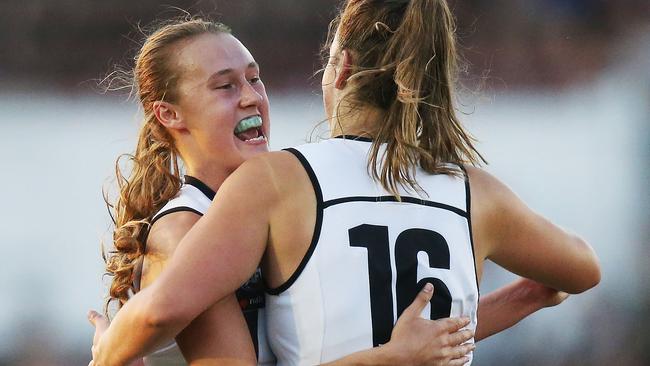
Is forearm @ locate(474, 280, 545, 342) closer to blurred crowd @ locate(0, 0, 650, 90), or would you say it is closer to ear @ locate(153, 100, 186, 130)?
ear @ locate(153, 100, 186, 130)

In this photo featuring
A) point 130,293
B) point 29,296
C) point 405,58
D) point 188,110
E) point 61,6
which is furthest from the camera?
point 61,6

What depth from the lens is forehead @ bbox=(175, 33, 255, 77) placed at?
266cm

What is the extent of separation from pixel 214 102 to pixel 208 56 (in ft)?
0.41

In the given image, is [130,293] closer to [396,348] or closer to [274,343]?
[274,343]

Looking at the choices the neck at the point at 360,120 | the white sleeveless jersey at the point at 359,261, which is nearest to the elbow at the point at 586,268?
the white sleeveless jersey at the point at 359,261

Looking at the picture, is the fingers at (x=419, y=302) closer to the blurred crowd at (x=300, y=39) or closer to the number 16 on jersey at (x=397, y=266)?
the number 16 on jersey at (x=397, y=266)

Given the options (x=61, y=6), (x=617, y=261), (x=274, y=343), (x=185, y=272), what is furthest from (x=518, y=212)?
(x=61, y=6)

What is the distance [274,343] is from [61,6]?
6.05 meters

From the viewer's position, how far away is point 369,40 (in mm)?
2229

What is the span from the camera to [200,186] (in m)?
2.59

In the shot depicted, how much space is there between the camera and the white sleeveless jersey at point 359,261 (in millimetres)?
2076

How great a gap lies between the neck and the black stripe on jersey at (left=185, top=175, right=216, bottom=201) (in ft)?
1.57

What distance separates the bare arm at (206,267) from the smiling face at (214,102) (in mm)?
598

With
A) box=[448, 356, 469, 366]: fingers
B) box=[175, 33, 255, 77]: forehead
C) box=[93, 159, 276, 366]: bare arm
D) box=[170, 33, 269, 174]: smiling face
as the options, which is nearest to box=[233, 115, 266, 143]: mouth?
box=[170, 33, 269, 174]: smiling face
